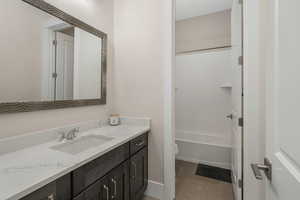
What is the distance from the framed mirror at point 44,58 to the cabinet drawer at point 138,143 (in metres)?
0.64

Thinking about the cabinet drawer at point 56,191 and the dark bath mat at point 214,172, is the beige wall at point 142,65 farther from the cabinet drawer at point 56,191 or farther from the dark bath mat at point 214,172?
the cabinet drawer at point 56,191

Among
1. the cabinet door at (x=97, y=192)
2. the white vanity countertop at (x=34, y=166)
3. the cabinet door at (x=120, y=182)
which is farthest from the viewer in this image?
the cabinet door at (x=120, y=182)

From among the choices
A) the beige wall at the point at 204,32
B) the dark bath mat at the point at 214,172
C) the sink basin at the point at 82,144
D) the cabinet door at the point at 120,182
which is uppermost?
the beige wall at the point at 204,32

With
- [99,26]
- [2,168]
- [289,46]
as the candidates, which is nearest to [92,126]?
[2,168]

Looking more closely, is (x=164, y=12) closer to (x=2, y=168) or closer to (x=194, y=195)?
(x=2, y=168)

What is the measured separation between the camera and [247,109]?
1.15 metres

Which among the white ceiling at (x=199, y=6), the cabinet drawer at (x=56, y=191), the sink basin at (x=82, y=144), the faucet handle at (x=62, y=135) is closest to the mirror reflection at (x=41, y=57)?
the faucet handle at (x=62, y=135)

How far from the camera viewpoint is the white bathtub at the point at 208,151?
7.64 feet

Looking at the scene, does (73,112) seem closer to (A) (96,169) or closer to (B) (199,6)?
(A) (96,169)

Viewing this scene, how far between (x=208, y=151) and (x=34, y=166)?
7.78 feet

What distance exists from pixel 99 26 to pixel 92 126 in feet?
3.82

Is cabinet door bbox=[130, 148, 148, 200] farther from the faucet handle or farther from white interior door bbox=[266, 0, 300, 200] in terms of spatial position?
white interior door bbox=[266, 0, 300, 200]

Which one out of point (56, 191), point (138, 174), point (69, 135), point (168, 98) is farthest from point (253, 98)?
point (69, 135)

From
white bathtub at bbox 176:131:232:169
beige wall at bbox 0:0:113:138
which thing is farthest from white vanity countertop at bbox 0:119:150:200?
white bathtub at bbox 176:131:232:169
